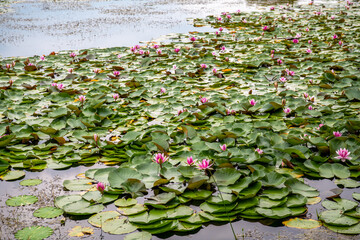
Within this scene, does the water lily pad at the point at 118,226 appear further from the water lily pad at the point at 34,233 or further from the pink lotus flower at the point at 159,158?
the pink lotus flower at the point at 159,158

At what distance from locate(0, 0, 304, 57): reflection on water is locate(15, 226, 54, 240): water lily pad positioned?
610 centimetres

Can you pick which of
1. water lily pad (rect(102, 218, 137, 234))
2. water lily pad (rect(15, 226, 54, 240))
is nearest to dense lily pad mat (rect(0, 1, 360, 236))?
water lily pad (rect(102, 218, 137, 234))

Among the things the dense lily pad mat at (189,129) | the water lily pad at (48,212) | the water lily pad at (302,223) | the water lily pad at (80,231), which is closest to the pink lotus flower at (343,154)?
the dense lily pad mat at (189,129)

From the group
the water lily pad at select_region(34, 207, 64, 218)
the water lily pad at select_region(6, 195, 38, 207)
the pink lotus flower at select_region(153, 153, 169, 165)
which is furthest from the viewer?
the pink lotus flower at select_region(153, 153, 169, 165)

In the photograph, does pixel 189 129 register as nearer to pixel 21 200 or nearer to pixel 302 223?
pixel 302 223

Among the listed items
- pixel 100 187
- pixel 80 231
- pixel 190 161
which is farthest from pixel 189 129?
pixel 80 231

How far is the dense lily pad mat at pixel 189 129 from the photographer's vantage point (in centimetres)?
239

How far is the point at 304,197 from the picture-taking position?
2.38 m

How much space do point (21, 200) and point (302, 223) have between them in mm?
2125

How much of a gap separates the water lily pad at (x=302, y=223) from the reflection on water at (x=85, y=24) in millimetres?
6633

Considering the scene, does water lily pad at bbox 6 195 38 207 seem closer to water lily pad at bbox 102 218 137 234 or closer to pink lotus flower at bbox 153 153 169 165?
water lily pad at bbox 102 218 137 234

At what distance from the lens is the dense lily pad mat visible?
239cm

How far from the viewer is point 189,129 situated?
338cm

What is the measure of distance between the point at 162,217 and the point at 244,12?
→ 37.5 feet
